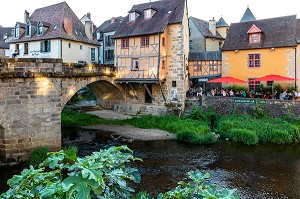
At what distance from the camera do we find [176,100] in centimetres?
2050

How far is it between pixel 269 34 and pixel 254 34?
3.21 feet

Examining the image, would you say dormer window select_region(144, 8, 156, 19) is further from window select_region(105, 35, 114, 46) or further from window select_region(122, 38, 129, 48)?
window select_region(105, 35, 114, 46)

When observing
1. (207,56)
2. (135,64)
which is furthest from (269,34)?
(135,64)

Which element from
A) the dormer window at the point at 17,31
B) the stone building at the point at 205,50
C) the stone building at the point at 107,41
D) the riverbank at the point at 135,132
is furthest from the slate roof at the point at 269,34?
the dormer window at the point at 17,31

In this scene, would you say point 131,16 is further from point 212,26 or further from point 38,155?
point 38,155

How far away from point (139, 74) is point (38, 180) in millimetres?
17969

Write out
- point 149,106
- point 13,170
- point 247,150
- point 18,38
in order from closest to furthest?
point 13,170
point 247,150
point 149,106
point 18,38

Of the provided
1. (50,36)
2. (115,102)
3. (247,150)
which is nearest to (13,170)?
(247,150)

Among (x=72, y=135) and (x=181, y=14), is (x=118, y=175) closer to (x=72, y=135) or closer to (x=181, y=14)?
(x=72, y=135)

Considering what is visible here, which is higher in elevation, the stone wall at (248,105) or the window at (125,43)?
the window at (125,43)

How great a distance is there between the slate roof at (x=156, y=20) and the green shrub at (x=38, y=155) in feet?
36.2

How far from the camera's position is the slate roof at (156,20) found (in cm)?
1983

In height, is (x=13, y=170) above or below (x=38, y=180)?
below

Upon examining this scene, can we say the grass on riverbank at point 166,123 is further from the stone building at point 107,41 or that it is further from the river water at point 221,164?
the stone building at point 107,41
